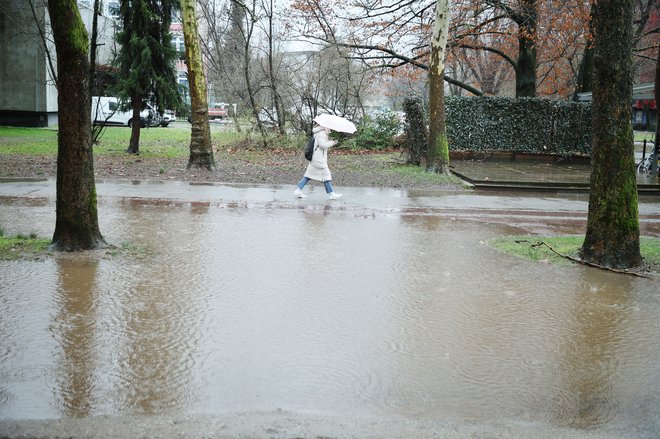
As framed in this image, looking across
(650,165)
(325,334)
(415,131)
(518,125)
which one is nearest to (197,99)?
(415,131)

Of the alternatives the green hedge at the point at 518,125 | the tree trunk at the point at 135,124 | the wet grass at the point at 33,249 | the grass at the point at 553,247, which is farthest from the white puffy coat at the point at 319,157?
the green hedge at the point at 518,125

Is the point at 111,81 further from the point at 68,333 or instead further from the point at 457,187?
the point at 68,333

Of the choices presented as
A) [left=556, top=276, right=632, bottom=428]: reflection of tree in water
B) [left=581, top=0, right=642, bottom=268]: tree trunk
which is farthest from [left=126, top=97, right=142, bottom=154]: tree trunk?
[left=556, top=276, right=632, bottom=428]: reflection of tree in water

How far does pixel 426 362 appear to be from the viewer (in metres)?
5.20

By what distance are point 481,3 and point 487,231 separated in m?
15.7

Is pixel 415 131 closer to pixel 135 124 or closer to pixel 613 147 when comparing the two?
pixel 135 124

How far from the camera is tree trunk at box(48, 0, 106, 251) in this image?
7.69 metres

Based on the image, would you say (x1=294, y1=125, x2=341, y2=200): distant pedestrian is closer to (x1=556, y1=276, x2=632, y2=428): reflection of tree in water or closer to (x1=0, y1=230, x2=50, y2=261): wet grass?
(x1=0, y1=230, x2=50, y2=261): wet grass

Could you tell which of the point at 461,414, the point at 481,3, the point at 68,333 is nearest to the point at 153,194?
the point at 68,333

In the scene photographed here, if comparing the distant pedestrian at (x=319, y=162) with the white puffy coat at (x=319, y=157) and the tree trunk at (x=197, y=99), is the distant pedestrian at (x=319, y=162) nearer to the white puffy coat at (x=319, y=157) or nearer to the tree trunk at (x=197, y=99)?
the white puffy coat at (x=319, y=157)

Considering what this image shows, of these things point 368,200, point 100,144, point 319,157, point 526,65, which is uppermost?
point 526,65

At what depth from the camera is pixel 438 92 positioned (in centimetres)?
1781

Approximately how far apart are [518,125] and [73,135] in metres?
19.8

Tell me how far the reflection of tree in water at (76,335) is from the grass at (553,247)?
18.3 ft
